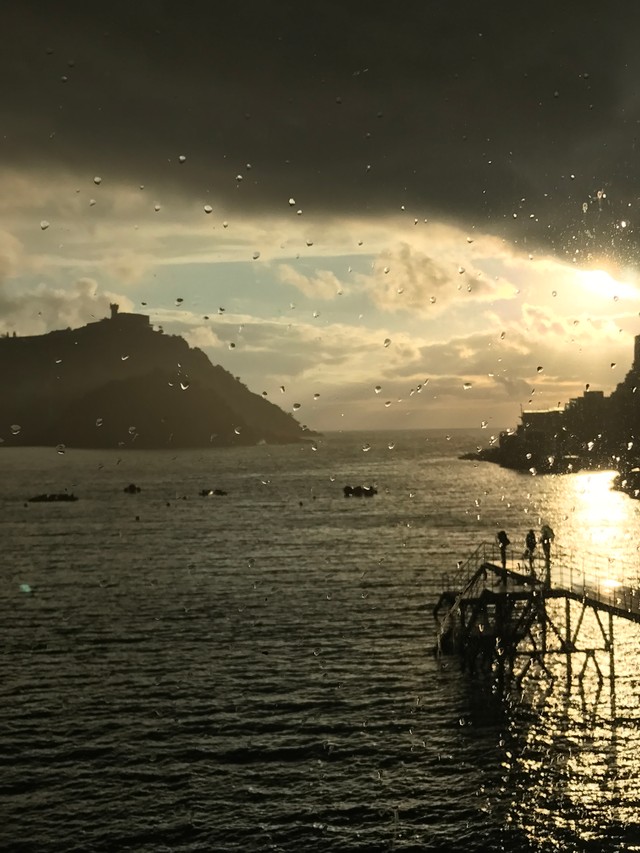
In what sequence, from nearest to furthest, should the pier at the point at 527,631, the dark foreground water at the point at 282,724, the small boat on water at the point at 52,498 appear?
1. the dark foreground water at the point at 282,724
2. the pier at the point at 527,631
3. the small boat on water at the point at 52,498

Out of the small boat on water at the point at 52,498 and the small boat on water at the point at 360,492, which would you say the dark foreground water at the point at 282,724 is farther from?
the small boat on water at the point at 360,492

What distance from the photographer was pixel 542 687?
128ft

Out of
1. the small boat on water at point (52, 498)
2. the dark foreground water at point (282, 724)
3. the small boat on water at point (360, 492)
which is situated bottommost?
the dark foreground water at point (282, 724)

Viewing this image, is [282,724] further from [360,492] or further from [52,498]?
[360,492]

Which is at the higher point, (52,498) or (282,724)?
(52,498)

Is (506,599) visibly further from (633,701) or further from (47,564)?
(47,564)

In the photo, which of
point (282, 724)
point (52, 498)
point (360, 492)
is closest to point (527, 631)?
point (282, 724)

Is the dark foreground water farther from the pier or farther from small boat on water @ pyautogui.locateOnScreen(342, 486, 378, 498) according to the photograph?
small boat on water @ pyautogui.locateOnScreen(342, 486, 378, 498)

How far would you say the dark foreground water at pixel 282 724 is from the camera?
25.6m

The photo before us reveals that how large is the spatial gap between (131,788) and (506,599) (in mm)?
20811

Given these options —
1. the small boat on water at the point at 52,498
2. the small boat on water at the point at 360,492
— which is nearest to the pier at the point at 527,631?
the small boat on water at the point at 360,492

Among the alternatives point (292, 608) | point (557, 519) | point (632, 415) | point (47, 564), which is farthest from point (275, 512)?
point (632, 415)

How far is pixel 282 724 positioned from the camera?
33.6 meters

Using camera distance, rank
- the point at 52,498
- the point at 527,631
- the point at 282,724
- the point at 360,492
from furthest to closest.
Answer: the point at 360,492, the point at 52,498, the point at 527,631, the point at 282,724
